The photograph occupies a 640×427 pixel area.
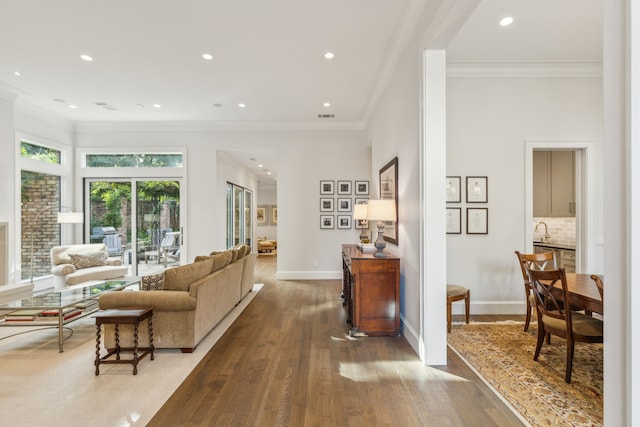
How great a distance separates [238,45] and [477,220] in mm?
3890

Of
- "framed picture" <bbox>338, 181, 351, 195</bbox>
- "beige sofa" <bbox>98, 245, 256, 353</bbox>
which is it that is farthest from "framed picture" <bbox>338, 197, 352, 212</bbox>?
"beige sofa" <bbox>98, 245, 256, 353</bbox>

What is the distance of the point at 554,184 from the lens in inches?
204

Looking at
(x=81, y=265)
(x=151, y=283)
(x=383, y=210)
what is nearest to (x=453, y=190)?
(x=383, y=210)

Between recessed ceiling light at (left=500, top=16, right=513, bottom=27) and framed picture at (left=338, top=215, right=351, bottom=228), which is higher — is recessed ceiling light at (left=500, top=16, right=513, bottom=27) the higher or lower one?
the higher one

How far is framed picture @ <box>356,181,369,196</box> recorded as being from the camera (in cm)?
677

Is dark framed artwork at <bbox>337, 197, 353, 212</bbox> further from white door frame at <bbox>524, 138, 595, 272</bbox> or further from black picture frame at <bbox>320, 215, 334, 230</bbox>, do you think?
white door frame at <bbox>524, 138, 595, 272</bbox>

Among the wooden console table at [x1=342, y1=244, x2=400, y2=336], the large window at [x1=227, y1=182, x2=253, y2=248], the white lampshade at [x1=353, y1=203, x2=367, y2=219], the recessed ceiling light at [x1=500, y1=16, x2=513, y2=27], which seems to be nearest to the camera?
the recessed ceiling light at [x1=500, y1=16, x2=513, y2=27]

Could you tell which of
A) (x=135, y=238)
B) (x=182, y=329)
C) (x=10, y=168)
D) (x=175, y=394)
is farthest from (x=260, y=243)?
(x=175, y=394)

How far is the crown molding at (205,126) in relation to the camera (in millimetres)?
6652

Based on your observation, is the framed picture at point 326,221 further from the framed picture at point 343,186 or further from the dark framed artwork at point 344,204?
the framed picture at point 343,186

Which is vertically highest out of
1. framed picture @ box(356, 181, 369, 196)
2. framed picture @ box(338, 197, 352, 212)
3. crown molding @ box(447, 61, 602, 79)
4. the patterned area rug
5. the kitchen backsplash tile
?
crown molding @ box(447, 61, 602, 79)

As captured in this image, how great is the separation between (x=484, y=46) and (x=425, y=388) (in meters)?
3.86

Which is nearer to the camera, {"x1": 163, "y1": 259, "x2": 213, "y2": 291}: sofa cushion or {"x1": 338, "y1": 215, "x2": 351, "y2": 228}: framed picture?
{"x1": 163, "y1": 259, "x2": 213, "y2": 291}: sofa cushion

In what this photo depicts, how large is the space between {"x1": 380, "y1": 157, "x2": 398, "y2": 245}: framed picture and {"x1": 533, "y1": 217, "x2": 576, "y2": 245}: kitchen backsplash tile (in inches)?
123
